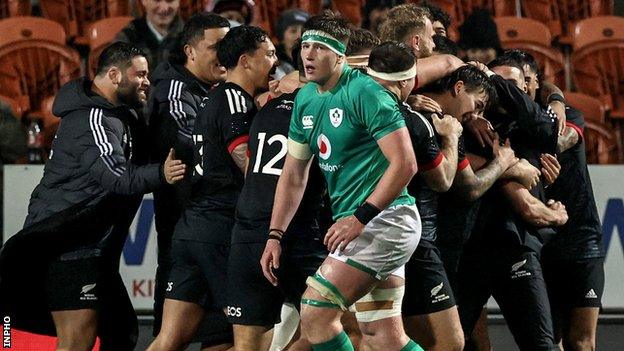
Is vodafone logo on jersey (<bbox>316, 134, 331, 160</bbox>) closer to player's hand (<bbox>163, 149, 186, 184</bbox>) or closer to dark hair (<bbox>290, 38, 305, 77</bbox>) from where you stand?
dark hair (<bbox>290, 38, 305, 77</bbox>)

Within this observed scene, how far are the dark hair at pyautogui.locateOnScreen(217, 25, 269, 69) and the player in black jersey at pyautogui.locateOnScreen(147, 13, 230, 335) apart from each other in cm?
49

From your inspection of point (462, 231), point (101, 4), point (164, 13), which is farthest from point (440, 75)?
point (101, 4)

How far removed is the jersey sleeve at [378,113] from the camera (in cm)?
552

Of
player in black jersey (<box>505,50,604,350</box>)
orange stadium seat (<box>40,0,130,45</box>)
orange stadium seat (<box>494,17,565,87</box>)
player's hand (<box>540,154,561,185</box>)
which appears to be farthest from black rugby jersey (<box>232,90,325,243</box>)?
orange stadium seat (<box>40,0,130,45</box>)

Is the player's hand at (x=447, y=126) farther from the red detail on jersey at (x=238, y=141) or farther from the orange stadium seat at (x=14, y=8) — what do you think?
the orange stadium seat at (x=14, y=8)

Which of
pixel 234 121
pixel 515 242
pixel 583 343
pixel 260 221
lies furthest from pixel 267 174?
pixel 583 343

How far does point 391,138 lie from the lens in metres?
5.51

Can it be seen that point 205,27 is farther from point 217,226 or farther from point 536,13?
point 536,13

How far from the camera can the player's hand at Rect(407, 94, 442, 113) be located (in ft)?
21.0

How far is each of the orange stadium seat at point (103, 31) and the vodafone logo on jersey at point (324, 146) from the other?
5.50 metres

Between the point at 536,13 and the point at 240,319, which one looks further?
the point at 536,13

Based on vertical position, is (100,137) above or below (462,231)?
above

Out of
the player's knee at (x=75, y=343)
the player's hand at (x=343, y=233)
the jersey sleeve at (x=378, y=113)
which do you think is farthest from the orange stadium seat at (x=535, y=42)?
the player's hand at (x=343, y=233)

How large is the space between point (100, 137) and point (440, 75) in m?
1.73
